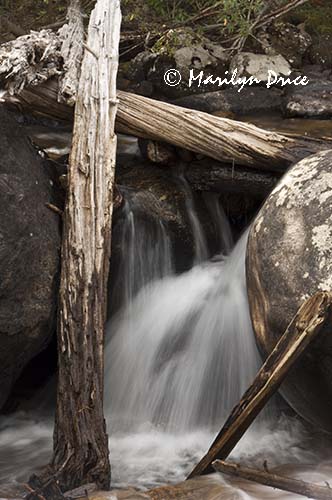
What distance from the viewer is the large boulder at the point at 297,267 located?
377 cm

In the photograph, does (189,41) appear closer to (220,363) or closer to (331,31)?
(331,31)

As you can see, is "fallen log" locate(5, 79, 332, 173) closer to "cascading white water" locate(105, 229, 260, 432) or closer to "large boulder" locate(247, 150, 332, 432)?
"cascading white water" locate(105, 229, 260, 432)

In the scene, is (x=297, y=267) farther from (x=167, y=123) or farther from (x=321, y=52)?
(x=321, y=52)

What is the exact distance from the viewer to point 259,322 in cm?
414

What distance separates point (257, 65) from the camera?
9422 mm

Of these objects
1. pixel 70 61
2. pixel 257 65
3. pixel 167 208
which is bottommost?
pixel 167 208

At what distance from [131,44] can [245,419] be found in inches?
254

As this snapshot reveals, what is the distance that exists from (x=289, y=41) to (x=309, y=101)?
2.18 meters

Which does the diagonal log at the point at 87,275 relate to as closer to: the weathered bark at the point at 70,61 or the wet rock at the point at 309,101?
the weathered bark at the point at 70,61

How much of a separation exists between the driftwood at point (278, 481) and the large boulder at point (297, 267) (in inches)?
27.1

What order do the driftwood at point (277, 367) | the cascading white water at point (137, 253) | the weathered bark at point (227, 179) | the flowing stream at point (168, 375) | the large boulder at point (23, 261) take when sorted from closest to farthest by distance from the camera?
the driftwood at point (277, 367), the large boulder at point (23, 261), the flowing stream at point (168, 375), the cascading white water at point (137, 253), the weathered bark at point (227, 179)

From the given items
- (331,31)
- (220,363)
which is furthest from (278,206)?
(331,31)

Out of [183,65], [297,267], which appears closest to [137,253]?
[297,267]

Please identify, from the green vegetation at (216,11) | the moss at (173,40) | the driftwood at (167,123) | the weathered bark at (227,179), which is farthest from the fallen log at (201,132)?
the moss at (173,40)
